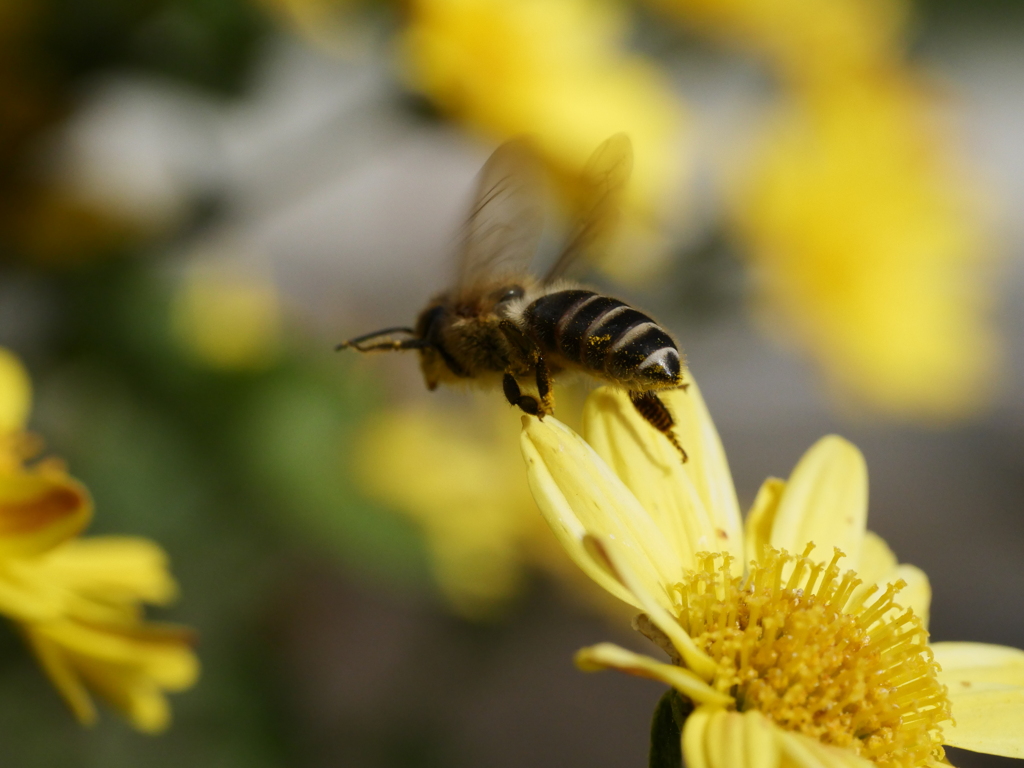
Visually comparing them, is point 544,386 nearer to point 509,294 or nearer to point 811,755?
point 509,294

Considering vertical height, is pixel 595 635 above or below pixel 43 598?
above

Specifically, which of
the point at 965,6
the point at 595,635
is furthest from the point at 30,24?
the point at 965,6

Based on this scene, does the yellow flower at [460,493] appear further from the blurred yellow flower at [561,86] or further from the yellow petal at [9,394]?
the yellow petal at [9,394]

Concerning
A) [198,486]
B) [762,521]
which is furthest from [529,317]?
[198,486]

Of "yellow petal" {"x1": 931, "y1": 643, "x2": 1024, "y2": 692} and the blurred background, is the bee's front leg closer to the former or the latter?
the blurred background

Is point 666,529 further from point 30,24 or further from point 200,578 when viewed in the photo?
point 200,578

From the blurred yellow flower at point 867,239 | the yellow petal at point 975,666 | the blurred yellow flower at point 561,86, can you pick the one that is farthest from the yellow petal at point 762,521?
the blurred yellow flower at point 867,239

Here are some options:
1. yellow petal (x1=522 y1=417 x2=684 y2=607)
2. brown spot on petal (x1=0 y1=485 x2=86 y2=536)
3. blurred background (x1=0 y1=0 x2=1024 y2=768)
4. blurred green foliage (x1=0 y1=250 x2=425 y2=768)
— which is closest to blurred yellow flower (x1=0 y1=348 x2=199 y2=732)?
brown spot on petal (x1=0 y1=485 x2=86 y2=536)
